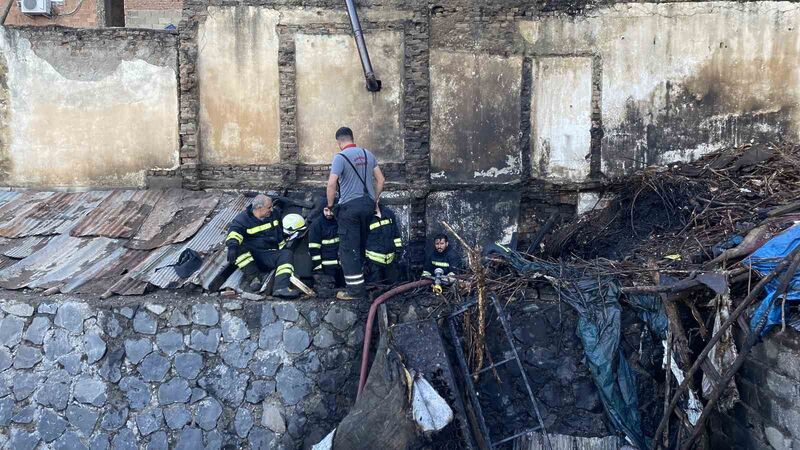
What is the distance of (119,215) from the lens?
9234 mm

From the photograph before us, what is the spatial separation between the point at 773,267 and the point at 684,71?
486 centimetres

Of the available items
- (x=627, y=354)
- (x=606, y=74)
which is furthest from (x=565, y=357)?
(x=606, y=74)

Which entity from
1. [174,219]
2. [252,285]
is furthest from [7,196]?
[252,285]

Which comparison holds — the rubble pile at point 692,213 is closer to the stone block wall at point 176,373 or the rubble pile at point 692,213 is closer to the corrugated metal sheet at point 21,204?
the stone block wall at point 176,373

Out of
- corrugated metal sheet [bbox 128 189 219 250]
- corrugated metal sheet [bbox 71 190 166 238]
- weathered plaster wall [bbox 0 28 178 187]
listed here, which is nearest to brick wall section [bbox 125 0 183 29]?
weathered plaster wall [bbox 0 28 178 187]

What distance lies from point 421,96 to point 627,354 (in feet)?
15.6

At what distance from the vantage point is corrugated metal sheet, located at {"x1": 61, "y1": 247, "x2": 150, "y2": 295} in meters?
7.58

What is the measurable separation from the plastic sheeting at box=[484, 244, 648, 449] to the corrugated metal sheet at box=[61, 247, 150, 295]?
4.98m

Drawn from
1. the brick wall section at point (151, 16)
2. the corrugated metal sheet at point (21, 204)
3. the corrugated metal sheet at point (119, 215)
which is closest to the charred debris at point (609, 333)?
the corrugated metal sheet at point (119, 215)

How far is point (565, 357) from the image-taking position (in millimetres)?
7051

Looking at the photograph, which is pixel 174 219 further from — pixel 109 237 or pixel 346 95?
pixel 346 95

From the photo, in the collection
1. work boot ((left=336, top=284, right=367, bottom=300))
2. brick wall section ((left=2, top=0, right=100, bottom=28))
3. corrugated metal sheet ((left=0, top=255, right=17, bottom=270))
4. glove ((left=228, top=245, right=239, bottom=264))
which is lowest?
work boot ((left=336, top=284, right=367, bottom=300))

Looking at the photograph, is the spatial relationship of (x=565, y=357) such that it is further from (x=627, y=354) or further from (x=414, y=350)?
(x=414, y=350)

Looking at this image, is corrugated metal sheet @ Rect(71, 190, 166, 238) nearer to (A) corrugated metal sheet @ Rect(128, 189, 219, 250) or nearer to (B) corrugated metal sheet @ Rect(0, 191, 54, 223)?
(A) corrugated metal sheet @ Rect(128, 189, 219, 250)
